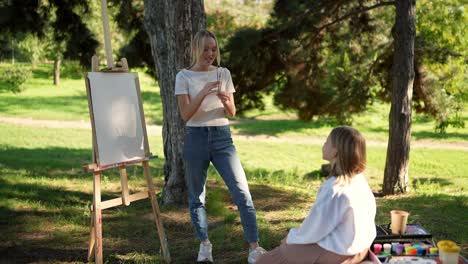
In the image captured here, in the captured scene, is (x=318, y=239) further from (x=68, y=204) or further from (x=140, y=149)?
(x=68, y=204)

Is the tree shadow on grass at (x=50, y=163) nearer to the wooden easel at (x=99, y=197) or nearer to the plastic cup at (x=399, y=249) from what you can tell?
the wooden easel at (x=99, y=197)

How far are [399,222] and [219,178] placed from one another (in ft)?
13.1

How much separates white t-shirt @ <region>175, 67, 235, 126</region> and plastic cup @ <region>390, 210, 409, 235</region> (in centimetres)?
116

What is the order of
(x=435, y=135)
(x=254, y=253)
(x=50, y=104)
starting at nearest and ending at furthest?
1. (x=254, y=253)
2. (x=435, y=135)
3. (x=50, y=104)

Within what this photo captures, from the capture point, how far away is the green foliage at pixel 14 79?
80.4ft

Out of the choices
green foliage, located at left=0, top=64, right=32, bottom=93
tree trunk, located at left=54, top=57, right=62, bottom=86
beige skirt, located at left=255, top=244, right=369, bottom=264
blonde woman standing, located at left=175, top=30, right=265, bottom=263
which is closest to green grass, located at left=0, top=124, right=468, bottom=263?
blonde woman standing, located at left=175, top=30, right=265, bottom=263

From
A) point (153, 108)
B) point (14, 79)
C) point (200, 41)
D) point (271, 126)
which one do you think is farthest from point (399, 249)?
point (14, 79)

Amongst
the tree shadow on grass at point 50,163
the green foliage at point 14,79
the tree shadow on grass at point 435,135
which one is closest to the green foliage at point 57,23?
the tree shadow on grass at point 50,163

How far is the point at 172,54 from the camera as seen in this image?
4.99 m

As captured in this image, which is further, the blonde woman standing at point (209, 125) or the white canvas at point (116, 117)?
the white canvas at point (116, 117)

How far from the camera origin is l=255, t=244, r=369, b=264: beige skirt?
2639 millimetres

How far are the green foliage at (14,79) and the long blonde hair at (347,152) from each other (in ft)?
77.7

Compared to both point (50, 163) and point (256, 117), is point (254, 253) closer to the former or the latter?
point (50, 163)

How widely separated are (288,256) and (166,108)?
2.76 meters
